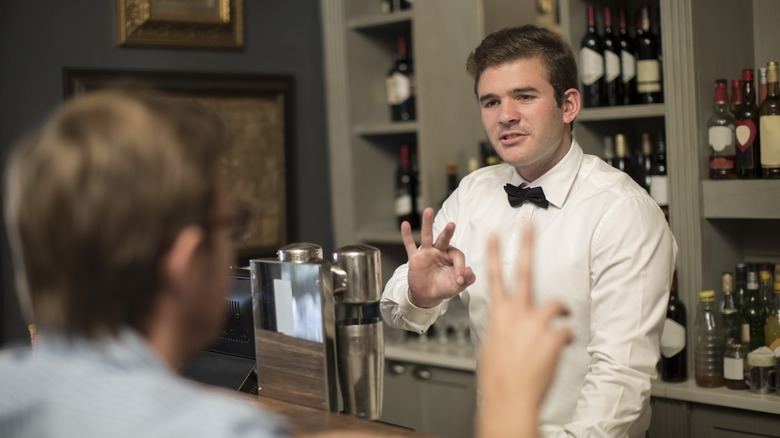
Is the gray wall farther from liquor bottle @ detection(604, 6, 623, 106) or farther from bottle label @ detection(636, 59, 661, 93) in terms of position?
bottle label @ detection(636, 59, 661, 93)

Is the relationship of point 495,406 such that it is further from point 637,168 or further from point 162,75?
point 162,75

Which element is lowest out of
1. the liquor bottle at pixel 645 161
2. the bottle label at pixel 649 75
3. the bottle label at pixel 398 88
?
the liquor bottle at pixel 645 161

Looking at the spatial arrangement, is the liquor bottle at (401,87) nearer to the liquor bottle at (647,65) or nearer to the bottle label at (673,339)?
the liquor bottle at (647,65)

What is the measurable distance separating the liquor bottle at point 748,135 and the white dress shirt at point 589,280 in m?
0.62

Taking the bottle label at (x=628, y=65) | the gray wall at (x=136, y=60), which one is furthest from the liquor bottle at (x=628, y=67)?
the gray wall at (x=136, y=60)

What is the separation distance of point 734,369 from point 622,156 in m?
0.75

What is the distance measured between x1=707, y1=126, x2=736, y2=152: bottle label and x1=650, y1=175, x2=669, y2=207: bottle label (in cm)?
18

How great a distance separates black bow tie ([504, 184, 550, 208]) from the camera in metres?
2.06

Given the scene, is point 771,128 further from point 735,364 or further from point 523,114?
point 523,114

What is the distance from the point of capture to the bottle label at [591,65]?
8.83 feet

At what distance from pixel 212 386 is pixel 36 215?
1.00m

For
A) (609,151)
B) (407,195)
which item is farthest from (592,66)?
(407,195)

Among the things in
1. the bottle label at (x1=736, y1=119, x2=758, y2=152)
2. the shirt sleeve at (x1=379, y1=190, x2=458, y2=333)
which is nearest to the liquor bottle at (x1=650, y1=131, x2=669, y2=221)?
the bottle label at (x1=736, y1=119, x2=758, y2=152)

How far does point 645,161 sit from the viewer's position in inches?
108
